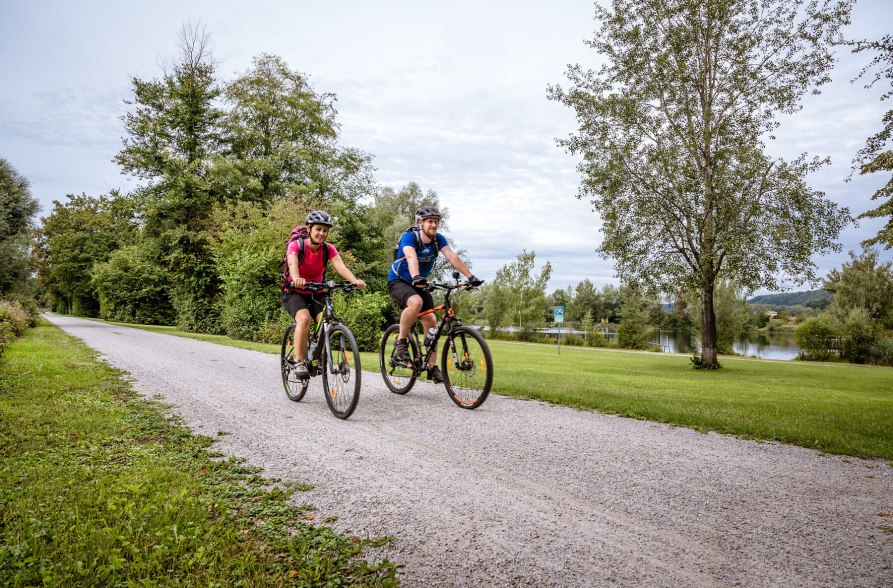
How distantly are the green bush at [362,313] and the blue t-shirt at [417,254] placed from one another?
10.6 m

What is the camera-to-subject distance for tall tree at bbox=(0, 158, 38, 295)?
80.9ft

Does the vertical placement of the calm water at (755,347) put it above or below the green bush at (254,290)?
below

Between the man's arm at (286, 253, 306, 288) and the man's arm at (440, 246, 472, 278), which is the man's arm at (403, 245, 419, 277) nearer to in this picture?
the man's arm at (440, 246, 472, 278)

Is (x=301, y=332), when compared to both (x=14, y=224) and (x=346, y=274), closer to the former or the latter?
(x=346, y=274)

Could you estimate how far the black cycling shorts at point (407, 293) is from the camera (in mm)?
6461

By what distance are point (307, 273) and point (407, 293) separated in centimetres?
130

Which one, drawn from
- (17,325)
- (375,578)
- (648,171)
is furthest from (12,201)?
(375,578)

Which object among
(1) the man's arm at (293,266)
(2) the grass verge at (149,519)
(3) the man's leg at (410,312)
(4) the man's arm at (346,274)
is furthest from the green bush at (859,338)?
(2) the grass verge at (149,519)

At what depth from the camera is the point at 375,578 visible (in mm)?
2295

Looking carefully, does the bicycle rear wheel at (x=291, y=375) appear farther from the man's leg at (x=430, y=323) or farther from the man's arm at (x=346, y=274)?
the man's leg at (x=430, y=323)

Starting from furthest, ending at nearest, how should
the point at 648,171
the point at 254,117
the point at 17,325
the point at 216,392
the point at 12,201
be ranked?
the point at 254,117, the point at 12,201, the point at 648,171, the point at 17,325, the point at 216,392

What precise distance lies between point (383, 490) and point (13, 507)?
2131mm

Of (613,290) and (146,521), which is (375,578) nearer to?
(146,521)

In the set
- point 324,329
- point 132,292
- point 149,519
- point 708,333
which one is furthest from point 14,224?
point 708,333
